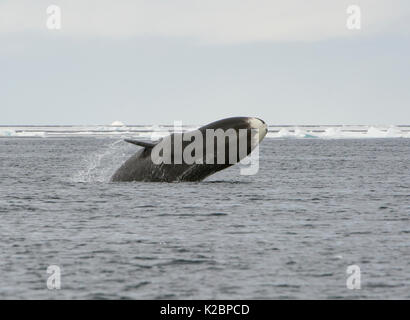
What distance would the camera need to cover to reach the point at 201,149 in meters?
30.3

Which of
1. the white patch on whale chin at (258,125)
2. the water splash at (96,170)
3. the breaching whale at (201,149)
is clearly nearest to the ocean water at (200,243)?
the breaching whale at (201,149)

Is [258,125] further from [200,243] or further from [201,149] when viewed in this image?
[200,243]

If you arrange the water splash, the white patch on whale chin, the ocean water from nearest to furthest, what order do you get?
the ocean water → the white patch on whale chin → the water splash

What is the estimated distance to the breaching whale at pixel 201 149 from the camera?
1164 inches

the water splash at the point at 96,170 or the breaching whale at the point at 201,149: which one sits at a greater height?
the breaching whale at the point at 201,149

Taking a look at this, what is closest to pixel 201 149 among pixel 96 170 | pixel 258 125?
pixel 258 125

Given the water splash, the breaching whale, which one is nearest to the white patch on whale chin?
the breaching whale

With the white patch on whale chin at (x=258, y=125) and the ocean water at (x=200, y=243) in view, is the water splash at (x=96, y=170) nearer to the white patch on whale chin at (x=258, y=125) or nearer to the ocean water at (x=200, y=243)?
the ocean water at (x=200, y=243)

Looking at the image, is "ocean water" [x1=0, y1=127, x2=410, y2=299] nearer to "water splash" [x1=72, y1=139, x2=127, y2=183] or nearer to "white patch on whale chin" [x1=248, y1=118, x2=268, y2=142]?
"white patch on whale chin" [x1=248, y1=118, x2=268, y2=142]

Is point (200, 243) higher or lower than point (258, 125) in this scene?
lower

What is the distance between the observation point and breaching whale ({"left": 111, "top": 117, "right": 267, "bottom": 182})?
2958 cm

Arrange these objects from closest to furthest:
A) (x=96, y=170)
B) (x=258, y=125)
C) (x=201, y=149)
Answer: (x=258, y=125), (x=201, y=149), (x=96, y=170)
